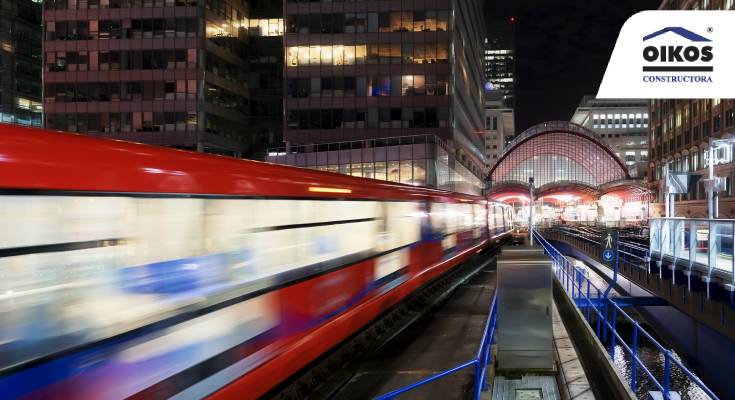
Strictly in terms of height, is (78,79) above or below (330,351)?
above

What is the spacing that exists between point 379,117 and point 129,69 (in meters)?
23.2

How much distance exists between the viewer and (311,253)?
8.36m

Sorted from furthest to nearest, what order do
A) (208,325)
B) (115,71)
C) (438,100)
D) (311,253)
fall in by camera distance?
1. (115,71)
2. (438,100)
3. (311,253)
4. (208,325)

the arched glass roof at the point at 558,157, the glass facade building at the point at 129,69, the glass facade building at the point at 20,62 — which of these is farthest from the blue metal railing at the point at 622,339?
the arched glass roof at the point at 558,157

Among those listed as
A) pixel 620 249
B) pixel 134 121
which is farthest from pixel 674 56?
pixel 134 121

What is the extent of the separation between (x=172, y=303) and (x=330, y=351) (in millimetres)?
4766

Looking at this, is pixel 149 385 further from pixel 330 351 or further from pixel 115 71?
pixel 115 71

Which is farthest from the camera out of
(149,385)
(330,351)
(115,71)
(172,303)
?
(115,71)

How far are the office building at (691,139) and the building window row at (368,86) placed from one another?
20993 millimetres

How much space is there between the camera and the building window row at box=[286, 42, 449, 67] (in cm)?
5000

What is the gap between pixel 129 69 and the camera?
5350 cm

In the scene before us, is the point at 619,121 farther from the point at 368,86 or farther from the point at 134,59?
the point at 134,59

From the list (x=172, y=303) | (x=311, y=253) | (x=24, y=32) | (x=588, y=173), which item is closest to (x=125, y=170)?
(x=172, y=303)

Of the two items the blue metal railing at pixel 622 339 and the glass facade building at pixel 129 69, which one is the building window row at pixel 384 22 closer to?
the glass facade building at pixel 129 69
